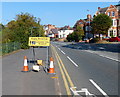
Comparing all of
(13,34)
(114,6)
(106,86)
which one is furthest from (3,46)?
(114,6)

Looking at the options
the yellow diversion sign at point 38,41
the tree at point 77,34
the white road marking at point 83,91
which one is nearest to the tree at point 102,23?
the tree at point 77,34

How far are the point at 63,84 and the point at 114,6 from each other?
64.2m

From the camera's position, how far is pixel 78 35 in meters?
75.2

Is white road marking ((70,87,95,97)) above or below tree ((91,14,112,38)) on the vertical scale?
below

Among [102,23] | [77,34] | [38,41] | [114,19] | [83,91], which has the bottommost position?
[83,91]

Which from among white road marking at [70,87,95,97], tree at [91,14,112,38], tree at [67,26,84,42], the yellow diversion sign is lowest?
white road marking at [70,87,95,97]

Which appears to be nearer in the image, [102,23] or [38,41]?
[38,41]

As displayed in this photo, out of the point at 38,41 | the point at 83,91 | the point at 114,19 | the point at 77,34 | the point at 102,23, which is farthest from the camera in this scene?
the point at 77,34

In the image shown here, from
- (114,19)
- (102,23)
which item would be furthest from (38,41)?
(114,19)

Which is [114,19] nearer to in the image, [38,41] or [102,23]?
[102,23]

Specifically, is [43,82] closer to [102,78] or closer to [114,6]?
[102,78]

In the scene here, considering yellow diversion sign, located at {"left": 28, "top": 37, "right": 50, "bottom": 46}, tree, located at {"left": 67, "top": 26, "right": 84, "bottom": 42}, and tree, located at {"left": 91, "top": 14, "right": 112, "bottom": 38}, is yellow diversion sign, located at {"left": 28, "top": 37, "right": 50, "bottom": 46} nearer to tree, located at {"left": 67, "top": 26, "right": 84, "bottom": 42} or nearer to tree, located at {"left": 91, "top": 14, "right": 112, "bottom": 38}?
tree, located at {"left": 91, "top": 14, "right": 112, "bottom": 38}

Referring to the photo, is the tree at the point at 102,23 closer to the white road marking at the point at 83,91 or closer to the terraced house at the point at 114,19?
the terraced house at the point at 114,19

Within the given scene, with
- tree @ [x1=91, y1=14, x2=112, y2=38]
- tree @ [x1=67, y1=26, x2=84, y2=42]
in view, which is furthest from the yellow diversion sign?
tree @ [x1=67, y1=26, x2=84, y2=42]
